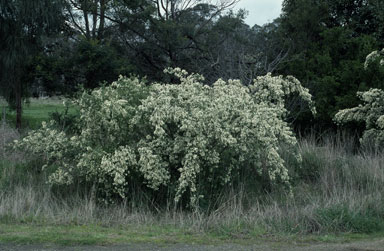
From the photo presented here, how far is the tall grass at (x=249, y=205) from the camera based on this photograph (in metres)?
8.86

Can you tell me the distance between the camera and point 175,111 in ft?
32.1

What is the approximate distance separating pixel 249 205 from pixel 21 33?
12.1 meters

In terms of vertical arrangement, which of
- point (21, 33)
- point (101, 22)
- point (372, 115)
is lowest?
point (372, 115)

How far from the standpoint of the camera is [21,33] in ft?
62.0

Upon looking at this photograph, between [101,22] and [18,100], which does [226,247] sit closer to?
[18,100]

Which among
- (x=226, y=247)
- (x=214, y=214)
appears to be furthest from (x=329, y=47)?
(x=226, y=247)

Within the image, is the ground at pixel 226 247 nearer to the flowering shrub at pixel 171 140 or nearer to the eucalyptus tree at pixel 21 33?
the flowering shrub at pixel 171 140

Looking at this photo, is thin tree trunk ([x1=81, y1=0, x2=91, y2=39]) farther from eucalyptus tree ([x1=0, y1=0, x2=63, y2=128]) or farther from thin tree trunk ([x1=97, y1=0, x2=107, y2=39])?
eucalyptus tree ([x1=0, y1=0, x2=63, y2=128])

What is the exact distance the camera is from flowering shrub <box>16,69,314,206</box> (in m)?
9.58

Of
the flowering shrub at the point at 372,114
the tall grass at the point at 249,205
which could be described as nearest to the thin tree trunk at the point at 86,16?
the tall grass at the point at 249,205

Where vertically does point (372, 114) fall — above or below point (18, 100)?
below

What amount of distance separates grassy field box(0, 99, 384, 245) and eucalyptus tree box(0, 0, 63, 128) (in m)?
7.44

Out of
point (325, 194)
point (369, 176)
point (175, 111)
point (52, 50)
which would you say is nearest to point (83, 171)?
point (175, 111)

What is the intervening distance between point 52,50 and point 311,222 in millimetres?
13134
